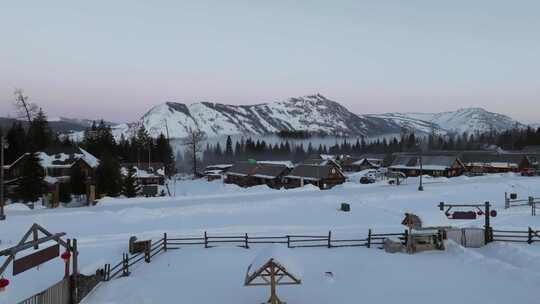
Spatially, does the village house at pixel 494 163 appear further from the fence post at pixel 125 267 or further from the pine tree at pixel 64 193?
the fence post at pixel 125 267

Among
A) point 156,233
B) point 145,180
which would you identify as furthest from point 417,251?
point 145,180

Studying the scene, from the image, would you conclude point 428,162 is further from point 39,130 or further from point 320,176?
point 39,130

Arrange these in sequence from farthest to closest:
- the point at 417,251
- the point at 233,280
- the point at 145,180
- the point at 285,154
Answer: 1. the point at 285,154
2. the point at 145,180
3. the point at 417,251
4. the point at 233,280

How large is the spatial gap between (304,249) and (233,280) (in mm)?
7663

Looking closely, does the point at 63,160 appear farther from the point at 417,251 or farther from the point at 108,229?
the point at 417,251

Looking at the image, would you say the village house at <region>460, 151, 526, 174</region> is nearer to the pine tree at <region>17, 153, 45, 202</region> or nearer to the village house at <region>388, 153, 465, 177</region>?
the village house at <region>388, 153, 465, 177</region>

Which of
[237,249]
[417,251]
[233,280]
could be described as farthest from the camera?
[237,249]

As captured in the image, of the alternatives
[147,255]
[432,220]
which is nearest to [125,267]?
[147,255]

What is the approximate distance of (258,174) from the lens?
73.2 metres

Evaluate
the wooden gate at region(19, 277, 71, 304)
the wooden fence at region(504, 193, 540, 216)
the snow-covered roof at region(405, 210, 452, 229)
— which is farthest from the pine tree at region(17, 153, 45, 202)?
the wooden fence at region(504, 193, 540, 216)

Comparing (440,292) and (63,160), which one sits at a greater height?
(63,160)

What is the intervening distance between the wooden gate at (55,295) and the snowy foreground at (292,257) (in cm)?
89

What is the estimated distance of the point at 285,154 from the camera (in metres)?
166

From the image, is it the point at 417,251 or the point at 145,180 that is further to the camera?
the point at 145,180
